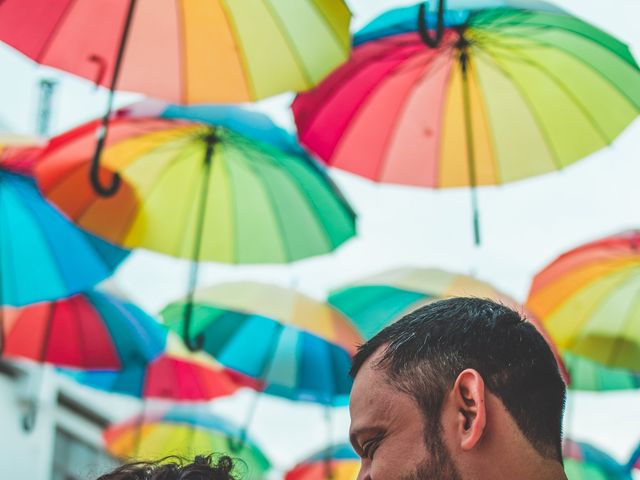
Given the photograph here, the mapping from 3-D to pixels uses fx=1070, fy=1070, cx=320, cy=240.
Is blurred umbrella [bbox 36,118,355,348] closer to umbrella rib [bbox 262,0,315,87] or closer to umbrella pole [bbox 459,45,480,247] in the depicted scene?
umbrella pole [bbox 459,45,480,247]

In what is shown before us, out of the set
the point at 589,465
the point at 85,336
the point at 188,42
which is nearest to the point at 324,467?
the point at 589,465

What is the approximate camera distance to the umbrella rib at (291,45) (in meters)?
4.72

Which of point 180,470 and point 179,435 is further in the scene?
point 179,435

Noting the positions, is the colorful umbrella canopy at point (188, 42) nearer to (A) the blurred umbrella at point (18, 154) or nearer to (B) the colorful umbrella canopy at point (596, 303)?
(A) the blurred umbrella at point (18, 154)

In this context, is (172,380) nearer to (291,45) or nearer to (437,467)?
(291,45)

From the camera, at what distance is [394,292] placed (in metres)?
6.42

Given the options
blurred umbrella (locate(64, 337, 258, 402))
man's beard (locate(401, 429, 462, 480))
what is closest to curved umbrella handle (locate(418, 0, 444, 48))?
man's beard (locate(401, 429, 462, 480))

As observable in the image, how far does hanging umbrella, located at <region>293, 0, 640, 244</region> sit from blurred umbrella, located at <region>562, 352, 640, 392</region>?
6.90 feet

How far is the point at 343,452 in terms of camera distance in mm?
10352

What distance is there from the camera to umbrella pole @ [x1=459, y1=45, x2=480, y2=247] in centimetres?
560

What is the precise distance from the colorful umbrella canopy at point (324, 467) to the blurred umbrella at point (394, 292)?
→ 11.7ft

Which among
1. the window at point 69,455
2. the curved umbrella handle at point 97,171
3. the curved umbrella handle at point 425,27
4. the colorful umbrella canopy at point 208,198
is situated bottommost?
the window at point 69,455

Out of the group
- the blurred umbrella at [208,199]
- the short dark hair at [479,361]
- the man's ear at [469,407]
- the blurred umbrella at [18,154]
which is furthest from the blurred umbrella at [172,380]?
the man's ear at [469,407]

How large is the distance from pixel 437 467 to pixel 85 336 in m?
6.07
